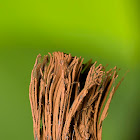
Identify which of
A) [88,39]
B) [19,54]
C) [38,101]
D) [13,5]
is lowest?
[38,101]

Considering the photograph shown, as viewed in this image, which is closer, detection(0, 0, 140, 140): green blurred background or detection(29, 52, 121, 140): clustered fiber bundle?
detection(29, 52, 121, 140): clustered fiber bundle

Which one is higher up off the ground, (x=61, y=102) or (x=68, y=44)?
(x=68, y=44)

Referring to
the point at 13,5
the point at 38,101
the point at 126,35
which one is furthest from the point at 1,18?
the point at 126,35

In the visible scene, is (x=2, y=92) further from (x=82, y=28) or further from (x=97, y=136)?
(x=82, y=28)

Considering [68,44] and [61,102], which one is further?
[68,44]
